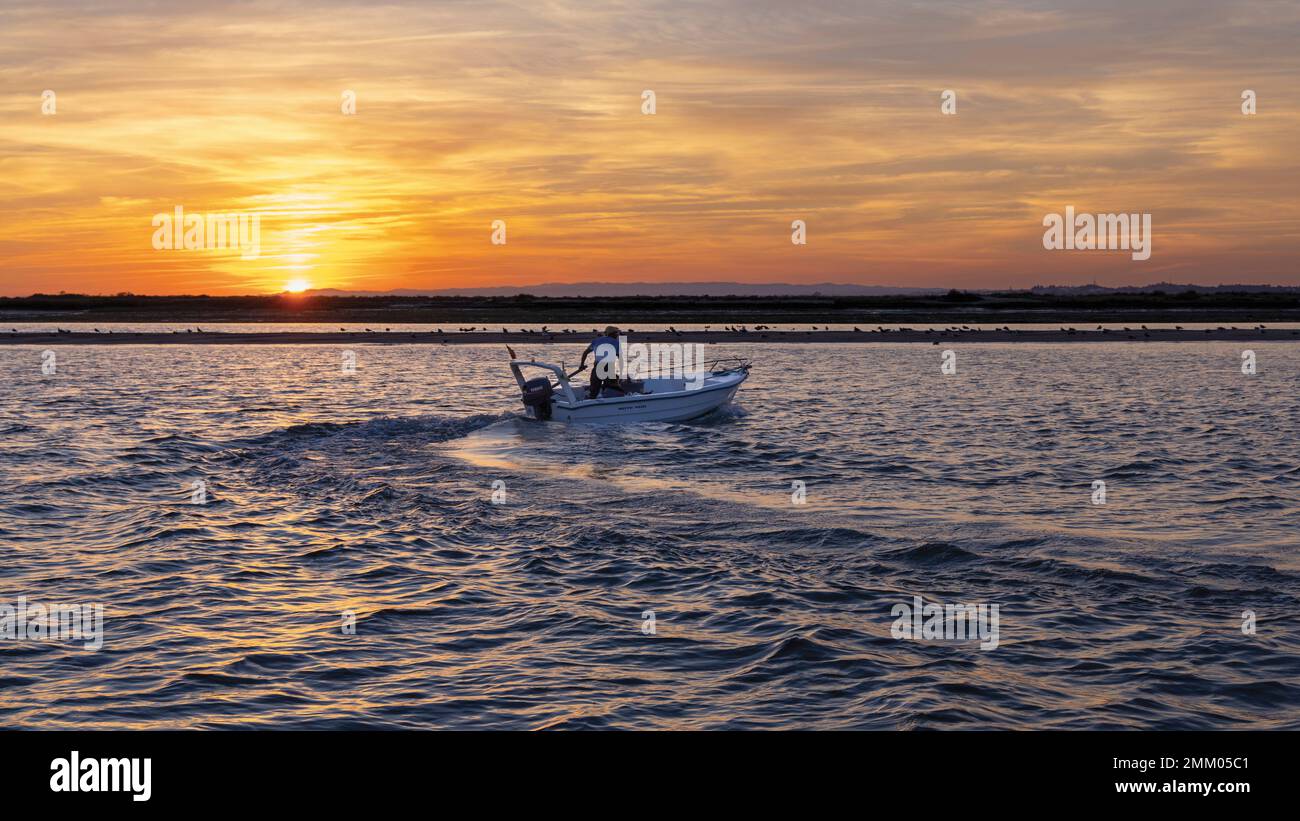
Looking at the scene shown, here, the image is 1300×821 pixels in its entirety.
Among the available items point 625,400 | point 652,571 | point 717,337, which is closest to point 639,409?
point 625,400

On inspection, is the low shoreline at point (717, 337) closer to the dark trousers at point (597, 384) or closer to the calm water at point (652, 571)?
the dark trousers at point (597, 384)

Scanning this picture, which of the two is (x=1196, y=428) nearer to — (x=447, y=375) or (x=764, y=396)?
(x=764, y=396)

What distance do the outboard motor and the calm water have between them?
0.58 meters

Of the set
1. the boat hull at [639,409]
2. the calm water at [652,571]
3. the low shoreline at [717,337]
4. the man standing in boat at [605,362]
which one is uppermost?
the low shoreline at [717,337]

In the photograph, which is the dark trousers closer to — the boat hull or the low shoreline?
the boat hull

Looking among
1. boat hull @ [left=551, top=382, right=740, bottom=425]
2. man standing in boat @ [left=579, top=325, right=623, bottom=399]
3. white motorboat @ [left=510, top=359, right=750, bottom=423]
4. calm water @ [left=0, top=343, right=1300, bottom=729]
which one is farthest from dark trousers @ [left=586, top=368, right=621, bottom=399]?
calm water @ [left=0, top=343, right=1300, bottom=729]

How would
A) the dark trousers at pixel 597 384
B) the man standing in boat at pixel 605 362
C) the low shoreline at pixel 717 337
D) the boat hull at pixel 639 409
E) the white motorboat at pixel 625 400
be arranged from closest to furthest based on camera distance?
the man standing in boat at pixel 605 362 < the white motorboat at pixel 625 400 < the boat hull at pixel 639 409 < the dark trousers at pixel 597 384 < the low shoreline at pixel 717 337

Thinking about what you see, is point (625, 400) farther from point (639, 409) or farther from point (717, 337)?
point (717, 337)

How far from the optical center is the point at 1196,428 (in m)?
31.4

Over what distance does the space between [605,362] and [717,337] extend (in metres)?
54.7

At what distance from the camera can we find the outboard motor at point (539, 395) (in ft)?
101

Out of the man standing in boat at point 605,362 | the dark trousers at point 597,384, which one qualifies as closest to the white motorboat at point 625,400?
the dark trousers at point 597,384

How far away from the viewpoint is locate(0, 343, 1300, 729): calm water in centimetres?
981

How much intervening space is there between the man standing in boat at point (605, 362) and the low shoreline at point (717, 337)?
1799 inches
